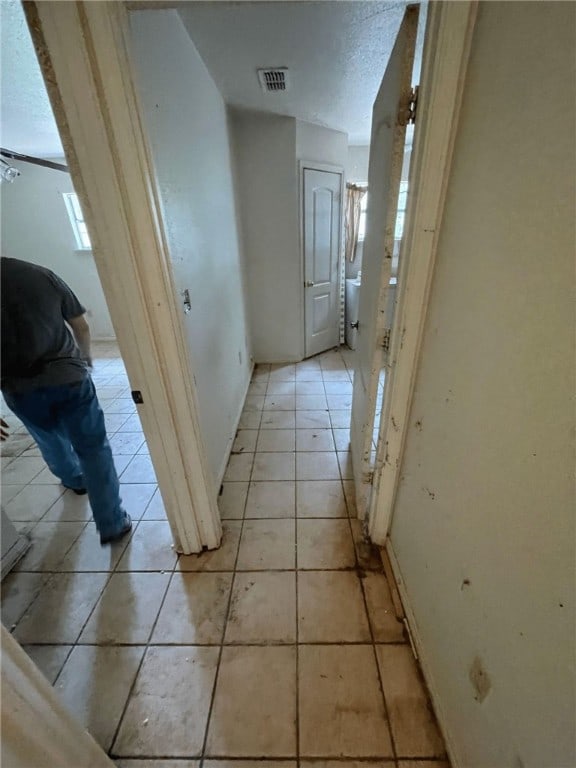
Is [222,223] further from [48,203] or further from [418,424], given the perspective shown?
[48,203]

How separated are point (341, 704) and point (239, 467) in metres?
1.31

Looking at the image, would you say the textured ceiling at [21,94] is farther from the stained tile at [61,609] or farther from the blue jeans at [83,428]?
the stained tile at [61,609]

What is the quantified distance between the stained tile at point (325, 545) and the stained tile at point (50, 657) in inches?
38.9

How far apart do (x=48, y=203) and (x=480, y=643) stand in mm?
6013

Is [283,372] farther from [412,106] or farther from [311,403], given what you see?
[412,106]

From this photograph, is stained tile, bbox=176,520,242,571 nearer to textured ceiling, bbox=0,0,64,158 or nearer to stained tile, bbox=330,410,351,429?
stained tile, bbox=330,410,351,429

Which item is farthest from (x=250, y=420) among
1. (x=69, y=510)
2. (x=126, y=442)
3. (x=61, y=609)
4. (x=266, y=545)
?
(x=61, y=609)

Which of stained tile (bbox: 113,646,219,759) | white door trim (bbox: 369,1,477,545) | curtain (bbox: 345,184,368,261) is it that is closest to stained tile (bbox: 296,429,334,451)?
white door trim (bbox: 369,1,477,545)

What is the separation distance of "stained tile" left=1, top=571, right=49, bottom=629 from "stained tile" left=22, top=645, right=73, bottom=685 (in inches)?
7.4

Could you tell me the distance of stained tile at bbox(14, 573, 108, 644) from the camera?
4.24 feet

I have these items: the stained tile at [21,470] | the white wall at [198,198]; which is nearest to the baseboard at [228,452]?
the white wall at [198,198]

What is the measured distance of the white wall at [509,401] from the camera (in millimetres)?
542

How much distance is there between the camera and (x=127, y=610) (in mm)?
1361

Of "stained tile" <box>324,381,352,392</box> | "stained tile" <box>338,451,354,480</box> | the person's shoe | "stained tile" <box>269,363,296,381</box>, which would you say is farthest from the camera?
"stained tile" <box>269,363,296,381</box>
